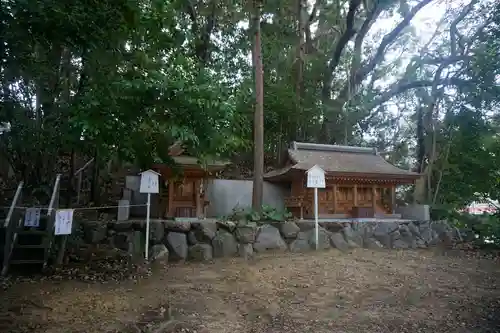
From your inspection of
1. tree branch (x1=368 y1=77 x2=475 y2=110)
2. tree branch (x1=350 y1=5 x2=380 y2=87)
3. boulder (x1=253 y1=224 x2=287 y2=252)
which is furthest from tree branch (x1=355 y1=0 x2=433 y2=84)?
boulder (x1=253 y1=224 x2=287 y2=252)

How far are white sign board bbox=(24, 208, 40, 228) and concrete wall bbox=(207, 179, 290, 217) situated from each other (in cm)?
781

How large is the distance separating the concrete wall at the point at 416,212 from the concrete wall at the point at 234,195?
475 cm

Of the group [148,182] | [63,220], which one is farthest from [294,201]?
[63,220]

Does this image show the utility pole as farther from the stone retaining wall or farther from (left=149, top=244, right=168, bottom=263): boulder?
(left=149, top=244, right=168, bottom=263): boulder

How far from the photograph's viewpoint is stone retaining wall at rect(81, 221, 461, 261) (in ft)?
28.6

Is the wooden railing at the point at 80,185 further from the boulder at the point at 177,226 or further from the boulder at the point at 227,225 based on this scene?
the boulder at the point at 227,225

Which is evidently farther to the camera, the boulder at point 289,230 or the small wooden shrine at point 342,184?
the small wooden shrine at point 342,184

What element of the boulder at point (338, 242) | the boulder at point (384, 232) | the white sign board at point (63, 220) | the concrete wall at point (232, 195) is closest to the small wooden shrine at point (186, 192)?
the concrete wall at point (232, 195)

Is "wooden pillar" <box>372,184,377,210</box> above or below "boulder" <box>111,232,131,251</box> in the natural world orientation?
above

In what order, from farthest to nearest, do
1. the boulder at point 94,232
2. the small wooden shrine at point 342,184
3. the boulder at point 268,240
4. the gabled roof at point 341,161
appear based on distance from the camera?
the small wooden shrine at point 342,184 → the gabled roof at point 341,161 → the boulder at point 268,240 → the boulder at point 94,232

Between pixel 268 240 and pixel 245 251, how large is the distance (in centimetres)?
82

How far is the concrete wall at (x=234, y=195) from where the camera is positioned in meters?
14.7

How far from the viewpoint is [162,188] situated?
40.3ft

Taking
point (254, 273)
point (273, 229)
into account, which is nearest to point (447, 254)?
point (273, 229)
